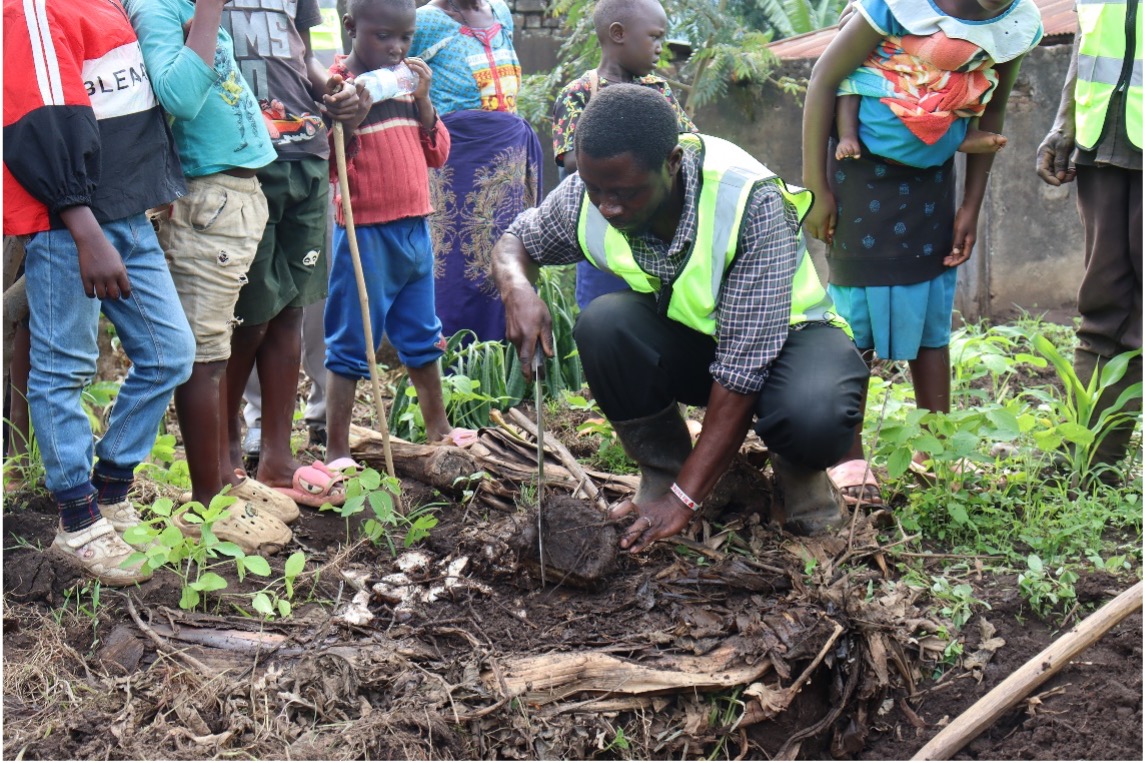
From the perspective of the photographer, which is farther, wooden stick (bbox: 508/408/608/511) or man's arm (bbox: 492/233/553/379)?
wooden stick (bbox: 508/408/608/511)

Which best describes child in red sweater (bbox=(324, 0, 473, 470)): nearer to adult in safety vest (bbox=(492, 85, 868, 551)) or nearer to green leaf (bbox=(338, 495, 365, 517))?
green leaf (bbox=(338, 495, 365, 517))

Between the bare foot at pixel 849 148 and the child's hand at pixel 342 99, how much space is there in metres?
1.54

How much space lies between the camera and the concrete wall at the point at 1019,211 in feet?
21.2

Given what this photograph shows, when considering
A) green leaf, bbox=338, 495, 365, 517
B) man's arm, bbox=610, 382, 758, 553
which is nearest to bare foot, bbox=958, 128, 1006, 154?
man's arm, bbox=610, 382, 758, 553

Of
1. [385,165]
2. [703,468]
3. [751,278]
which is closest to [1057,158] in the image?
[751,278]

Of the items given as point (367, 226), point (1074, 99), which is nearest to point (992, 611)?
point (1074, 99)

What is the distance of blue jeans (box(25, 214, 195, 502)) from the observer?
283 centimetres

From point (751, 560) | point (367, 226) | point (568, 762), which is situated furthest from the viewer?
point (367, 226)

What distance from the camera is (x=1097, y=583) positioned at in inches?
119

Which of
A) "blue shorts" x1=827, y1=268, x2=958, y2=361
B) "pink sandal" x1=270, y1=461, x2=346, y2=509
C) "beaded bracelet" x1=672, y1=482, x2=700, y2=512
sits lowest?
"pink sandal" x1=270, y1=461, x2=346, y2=509

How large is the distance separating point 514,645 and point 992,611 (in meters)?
1.30

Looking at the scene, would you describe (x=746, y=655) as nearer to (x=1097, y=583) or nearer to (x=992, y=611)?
(x=992, y=611)

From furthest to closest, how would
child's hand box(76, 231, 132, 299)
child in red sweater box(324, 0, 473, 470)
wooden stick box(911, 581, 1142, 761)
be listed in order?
1. child in red sweater box(324, 0, 473, 470)
2. child's hand box(76, 231, 132, 299)
3. wooden stick box(911, 581, 1142, 761)

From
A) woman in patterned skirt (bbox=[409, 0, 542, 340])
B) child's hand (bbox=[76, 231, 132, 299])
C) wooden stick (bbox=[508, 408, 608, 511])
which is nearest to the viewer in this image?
child's hand (bbox=[76, 231, 132, 299])
